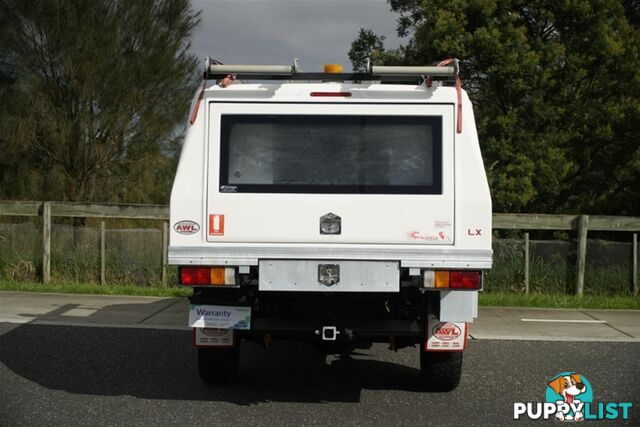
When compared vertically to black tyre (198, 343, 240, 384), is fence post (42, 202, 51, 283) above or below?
above

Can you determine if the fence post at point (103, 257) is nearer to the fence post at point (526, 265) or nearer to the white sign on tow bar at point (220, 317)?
the fence post at point (526, 265)

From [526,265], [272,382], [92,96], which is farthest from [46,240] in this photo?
[526,265]

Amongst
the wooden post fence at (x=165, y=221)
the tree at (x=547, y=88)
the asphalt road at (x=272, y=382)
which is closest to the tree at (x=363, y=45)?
the tree at (x=547, y=88)

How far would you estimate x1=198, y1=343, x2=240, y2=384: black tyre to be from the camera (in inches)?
234

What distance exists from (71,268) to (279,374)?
21.9 ft

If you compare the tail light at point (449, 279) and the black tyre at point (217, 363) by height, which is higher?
the tail light at point (449, 279)

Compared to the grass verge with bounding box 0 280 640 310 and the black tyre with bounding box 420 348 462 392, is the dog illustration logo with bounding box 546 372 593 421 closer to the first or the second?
the black tyre with bounding box 420 348 462 392

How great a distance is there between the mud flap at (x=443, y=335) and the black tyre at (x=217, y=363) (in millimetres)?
1490

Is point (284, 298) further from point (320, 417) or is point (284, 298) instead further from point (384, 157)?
point (384, 157)

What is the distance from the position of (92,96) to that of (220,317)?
11458 millimetres

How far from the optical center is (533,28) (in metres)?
16.7

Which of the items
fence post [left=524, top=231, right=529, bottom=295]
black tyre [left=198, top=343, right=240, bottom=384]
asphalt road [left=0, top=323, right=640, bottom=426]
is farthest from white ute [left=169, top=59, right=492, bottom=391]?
fence post [left=524, top=231, right=529, bottom=295]

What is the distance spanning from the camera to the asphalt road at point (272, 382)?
5355mm

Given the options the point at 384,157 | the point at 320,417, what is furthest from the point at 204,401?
the point at 384,157
